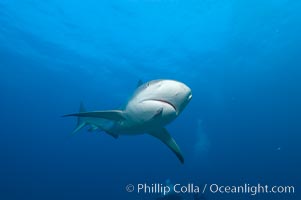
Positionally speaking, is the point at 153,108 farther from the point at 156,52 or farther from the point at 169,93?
the point at 156,52

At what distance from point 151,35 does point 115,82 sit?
16601 millimetres

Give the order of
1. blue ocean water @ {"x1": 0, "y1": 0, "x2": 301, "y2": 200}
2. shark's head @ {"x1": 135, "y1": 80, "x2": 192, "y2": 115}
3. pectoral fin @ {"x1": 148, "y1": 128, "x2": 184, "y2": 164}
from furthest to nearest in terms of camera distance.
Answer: blue ocean water @ {"x1": 0, "y1": 0, "x2": 301, "y2": 200} < pectoral fin @ {"x1": 148, "y1": 128, "x2": 184, "y2": 164} < shark's head @ {"x1": 135, "y1": 80, "x2": 192, "y2": 115}

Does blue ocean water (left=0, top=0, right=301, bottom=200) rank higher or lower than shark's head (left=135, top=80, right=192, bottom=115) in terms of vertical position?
higher

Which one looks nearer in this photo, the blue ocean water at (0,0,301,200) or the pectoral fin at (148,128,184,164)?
the pectoral fin at (148,128,184,164)

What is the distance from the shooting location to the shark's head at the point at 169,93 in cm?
383

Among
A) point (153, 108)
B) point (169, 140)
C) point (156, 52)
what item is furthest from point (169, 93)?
point (156, 52)

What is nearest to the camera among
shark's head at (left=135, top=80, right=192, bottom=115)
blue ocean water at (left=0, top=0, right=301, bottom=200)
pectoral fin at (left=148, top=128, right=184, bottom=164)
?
shark's head at (left=135, top=80, right=192, bottom=115)

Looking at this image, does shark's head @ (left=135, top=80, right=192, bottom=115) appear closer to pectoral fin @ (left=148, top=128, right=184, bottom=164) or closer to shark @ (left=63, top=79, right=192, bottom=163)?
shark @ (left=63, top=79, right=192, bottom=163)

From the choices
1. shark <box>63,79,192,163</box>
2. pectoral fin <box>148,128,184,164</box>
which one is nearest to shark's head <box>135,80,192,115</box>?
shark <box>63,79,192,163</box>

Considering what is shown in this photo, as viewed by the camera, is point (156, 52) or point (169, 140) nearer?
point (169, 140)

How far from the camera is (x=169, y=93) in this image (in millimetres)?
3912

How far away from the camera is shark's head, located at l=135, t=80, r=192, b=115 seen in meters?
3.83

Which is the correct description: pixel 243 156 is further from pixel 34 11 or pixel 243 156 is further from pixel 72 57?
pixel 34 11

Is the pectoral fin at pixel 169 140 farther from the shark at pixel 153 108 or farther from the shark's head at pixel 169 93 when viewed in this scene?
the shark's head at pixel 169 93
